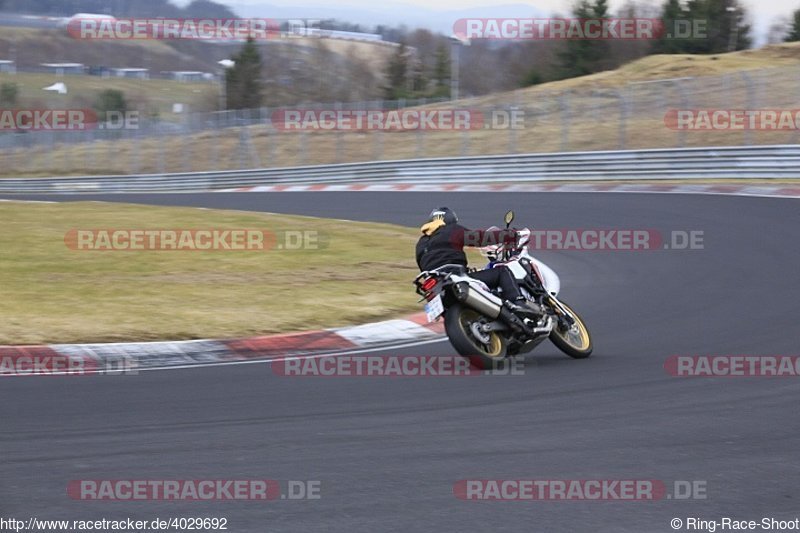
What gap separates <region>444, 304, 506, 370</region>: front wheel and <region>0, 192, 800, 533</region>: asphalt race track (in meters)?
0.31

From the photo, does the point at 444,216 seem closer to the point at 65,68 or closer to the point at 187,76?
the point at 65,68

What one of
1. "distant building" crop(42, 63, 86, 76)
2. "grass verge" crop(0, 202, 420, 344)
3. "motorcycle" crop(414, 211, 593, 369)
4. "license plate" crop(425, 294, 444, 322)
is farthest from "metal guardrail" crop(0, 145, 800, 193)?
"distant building" crop(42, 63, 86, 76)

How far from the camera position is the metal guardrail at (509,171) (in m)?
27.5

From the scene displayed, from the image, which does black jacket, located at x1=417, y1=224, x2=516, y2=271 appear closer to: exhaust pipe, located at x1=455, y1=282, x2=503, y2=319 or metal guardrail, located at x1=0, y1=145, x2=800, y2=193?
exhaust pipe, located at x1=455, y1=282, x2=503, y2=319

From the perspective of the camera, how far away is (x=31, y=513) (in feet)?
17.7

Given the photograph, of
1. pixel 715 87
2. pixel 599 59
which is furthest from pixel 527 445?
pixel 599 59

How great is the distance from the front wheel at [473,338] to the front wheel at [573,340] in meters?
0.58

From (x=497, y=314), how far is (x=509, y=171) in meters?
23.3

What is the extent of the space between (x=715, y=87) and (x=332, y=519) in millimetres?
32477

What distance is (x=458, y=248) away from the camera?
9719 millimetres

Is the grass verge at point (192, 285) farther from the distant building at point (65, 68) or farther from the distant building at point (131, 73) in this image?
the distant building at point (131, 73)

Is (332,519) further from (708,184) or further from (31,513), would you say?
(708,184)

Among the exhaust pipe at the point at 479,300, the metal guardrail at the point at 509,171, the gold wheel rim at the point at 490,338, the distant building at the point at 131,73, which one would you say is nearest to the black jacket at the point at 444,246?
the exhaust pipe at the point at 479,300

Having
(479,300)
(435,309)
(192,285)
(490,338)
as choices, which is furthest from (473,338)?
(192,285)
